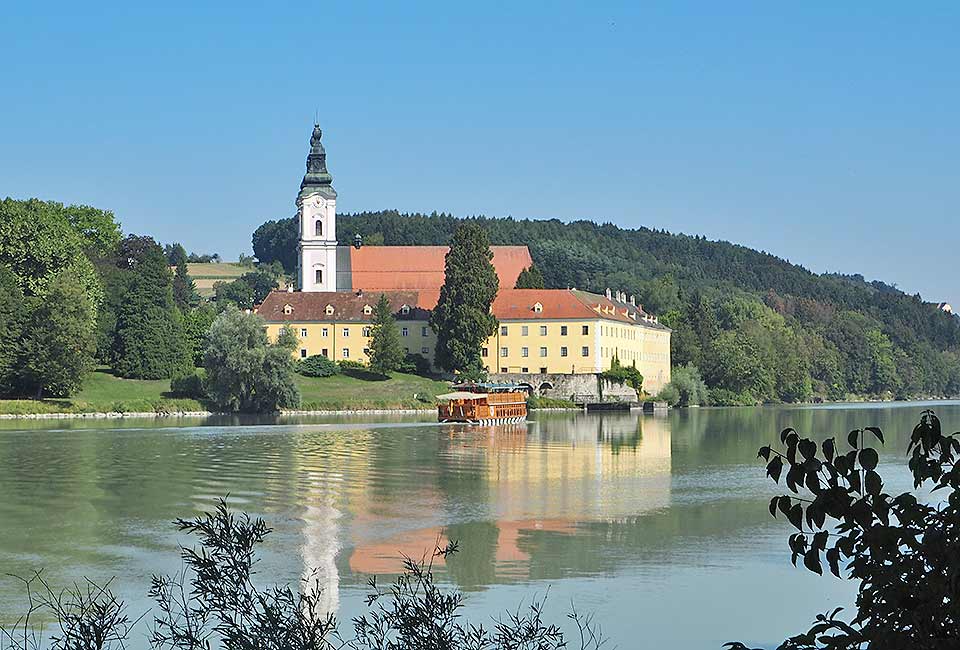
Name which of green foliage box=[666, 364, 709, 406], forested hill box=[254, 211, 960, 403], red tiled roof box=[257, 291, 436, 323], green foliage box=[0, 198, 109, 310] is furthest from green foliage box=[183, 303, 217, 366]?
forested hill box=[254, 211, 960, 403]

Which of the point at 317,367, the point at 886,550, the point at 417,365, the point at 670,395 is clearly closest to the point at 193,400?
the point at 317,367

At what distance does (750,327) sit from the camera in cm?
12588

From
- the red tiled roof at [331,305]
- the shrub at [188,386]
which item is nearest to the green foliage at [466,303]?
the red tiled roof at [331,305]

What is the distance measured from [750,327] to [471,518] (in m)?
101

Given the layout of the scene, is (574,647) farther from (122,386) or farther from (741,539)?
(122,386)

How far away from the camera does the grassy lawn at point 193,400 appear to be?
75.5 metres

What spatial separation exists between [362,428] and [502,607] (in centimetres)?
4832

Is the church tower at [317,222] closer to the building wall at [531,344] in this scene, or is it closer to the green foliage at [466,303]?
the building wall at [531,344]

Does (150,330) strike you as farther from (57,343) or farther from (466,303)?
(466,303)

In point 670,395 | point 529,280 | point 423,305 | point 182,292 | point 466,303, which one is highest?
point 182,292

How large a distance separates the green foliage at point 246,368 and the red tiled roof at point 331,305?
32.1 m

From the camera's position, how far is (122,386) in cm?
8206

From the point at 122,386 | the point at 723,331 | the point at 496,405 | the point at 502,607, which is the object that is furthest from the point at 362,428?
the point at 723,331

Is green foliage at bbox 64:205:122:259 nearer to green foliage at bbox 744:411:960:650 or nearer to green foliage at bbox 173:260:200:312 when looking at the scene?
green foliage at bbox 173:260:200:312
